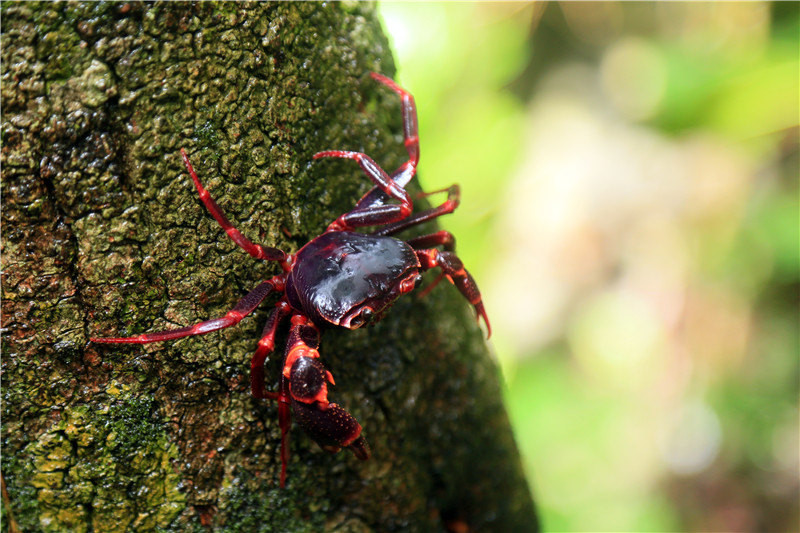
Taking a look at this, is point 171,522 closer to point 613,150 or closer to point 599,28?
point 613,150

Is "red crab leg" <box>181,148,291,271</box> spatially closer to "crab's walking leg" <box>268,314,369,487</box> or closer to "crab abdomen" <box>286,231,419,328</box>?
"crab abdomen" <box>286,231,419,328</box>

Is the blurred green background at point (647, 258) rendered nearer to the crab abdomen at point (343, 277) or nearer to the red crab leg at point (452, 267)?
the red crab leg at point (452, 267)

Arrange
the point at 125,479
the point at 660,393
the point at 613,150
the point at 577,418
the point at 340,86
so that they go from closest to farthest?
the point at 125,479, the point at 340,86, the point at 577,418, the point at 660,393, the point at 613,150

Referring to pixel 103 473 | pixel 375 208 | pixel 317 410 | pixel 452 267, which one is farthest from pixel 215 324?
pixel 452 267

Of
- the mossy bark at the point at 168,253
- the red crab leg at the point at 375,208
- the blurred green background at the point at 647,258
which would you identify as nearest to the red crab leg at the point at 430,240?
the red crab leg at the point at 375,208

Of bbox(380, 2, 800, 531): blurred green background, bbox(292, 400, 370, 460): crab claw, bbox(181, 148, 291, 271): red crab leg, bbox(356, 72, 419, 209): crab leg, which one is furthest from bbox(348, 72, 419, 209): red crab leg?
bbox(380, 2, 800, 531): blurred green background

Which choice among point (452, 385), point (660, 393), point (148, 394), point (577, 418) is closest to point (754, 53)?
point (660, 393)

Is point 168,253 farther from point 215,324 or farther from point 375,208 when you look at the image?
point 375,208
